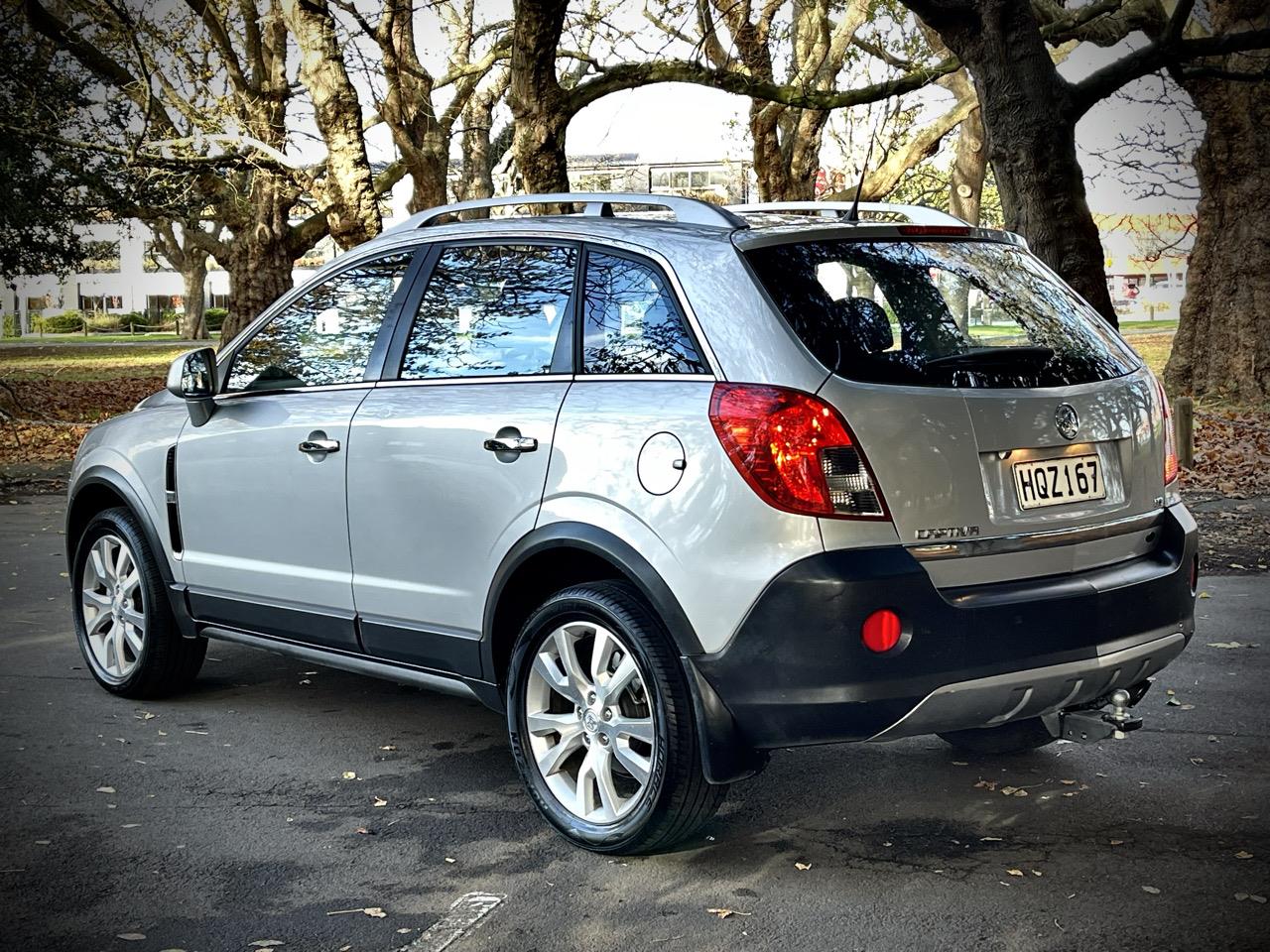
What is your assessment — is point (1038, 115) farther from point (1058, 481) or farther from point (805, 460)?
point (805, 460)

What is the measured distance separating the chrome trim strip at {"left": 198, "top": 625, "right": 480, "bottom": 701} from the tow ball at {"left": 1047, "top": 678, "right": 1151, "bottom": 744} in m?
1.82

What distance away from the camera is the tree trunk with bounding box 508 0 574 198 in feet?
46.3

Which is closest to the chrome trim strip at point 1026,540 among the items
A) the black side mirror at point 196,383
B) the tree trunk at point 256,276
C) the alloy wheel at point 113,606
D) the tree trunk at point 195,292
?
the black side mirror at point 196,383

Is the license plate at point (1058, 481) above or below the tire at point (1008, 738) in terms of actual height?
above

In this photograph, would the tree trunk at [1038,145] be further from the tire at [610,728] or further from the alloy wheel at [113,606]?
the tire at [610,728]

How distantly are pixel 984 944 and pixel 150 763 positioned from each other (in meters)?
3.10

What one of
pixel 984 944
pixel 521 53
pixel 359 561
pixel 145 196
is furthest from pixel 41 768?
pixel 145 196

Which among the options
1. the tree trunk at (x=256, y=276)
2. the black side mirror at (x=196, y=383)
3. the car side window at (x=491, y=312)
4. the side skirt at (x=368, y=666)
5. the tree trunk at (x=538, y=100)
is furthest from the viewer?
the tree trunk at (x=256, y=276)

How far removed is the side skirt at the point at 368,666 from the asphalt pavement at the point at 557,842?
35 cm

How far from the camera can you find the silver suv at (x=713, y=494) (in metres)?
4.09

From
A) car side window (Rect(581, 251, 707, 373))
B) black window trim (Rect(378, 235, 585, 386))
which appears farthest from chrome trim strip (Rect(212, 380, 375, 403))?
car side window (Rect(581, 251, 707, 373))

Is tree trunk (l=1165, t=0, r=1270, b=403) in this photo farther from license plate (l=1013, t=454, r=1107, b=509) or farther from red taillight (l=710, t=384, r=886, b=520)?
red taillight (l=710, t=384, r=886, b=520)

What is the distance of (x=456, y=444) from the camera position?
193 inches

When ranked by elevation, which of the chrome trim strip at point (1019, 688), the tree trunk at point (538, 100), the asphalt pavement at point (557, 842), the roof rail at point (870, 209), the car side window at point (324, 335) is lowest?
the asphalt pavement at point (557, 842)
